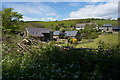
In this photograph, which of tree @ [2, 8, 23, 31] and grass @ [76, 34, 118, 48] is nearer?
grass @ [76, 34, 118, 48]

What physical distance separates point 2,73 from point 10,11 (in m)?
11.8

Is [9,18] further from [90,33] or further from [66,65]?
[90,33]

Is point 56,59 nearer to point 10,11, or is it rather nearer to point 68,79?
point 68,79

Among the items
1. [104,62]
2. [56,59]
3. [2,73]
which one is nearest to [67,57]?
[56,59]

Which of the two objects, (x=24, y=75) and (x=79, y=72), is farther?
(x=24, y=75)

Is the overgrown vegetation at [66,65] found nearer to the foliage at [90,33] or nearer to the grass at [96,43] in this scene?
the grass at [96,43]

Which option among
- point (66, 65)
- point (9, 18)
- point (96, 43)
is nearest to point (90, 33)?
point (9, 18)

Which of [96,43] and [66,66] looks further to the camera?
[96,43]

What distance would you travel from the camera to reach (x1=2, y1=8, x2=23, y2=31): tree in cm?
1177

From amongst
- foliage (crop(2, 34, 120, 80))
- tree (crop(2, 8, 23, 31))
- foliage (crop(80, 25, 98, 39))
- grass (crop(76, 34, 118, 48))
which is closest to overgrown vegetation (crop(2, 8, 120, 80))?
foliage (crop(2, 34, 120, 80))

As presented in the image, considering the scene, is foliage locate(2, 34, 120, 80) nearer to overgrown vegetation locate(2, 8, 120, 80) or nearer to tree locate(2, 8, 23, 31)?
overgrown vegetation locate(2, 8, 120, 80)

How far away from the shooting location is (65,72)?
200 cm

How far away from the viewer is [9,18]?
1222 cm

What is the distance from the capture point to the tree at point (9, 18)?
11773mm
